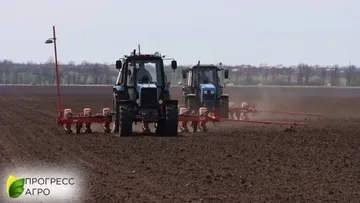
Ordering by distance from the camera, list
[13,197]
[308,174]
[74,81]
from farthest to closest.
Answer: [74,81] → [308,174] → [13,197]

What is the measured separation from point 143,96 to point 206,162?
613 cm

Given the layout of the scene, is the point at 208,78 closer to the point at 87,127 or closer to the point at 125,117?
the point at 87,127

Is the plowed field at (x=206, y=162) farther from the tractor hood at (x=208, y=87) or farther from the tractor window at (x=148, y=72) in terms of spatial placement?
the tractor hood at (x=208, y=87)

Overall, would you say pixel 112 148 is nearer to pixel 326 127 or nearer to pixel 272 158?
pixel 272 158

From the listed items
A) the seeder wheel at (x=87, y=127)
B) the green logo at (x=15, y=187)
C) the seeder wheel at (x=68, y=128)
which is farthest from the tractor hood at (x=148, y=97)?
the green logo at (x=15, y=187)

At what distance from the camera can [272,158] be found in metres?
15.1

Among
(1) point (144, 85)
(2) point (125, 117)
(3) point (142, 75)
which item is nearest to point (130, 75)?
(3) point (142, 75)

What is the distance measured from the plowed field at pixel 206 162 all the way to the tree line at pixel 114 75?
8126 centimetres

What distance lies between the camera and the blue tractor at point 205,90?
27102 mm

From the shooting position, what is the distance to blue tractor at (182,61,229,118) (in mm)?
27102

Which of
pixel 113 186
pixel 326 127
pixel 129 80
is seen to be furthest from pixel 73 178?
pixel 326 127

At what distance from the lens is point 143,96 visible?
2023 cm

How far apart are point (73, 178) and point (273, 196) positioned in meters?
3.54

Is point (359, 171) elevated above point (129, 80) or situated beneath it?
situated beneath
